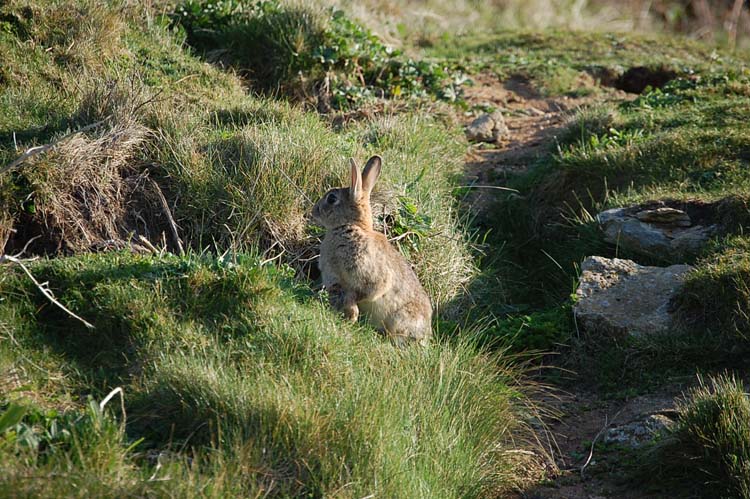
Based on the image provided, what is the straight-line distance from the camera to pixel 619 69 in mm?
12172

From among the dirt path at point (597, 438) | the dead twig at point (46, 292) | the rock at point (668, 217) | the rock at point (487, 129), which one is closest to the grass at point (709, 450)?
the dirt path at point (597, 438)

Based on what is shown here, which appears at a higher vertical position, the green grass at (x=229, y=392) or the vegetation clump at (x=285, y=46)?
the vegetation clump at (x=285, y=46)

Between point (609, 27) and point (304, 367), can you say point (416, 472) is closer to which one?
point (304, 367)

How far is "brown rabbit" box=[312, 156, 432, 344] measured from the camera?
21.9 feet

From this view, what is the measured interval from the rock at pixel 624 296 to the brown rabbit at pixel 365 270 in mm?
1362

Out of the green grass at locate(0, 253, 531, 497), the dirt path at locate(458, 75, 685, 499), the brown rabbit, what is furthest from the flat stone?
the green grass at locate(0, 253, 531, 497)

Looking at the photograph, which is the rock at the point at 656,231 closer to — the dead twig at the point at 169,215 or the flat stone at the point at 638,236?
the flat stone at the point at 638,236

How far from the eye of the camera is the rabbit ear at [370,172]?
275 inches

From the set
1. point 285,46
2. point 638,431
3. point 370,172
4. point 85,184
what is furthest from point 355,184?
point 285,46

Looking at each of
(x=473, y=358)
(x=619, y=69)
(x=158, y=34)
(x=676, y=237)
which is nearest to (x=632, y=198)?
(x=676, y=237)

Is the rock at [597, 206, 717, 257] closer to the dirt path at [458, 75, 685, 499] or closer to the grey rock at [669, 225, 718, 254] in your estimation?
the grey rock at [669, 225, 718, 254]

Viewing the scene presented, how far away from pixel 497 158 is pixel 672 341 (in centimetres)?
377

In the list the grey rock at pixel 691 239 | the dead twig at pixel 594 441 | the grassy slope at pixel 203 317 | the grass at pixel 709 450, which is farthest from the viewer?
the grey rock at pixel 691 239

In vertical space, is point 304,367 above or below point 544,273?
above
